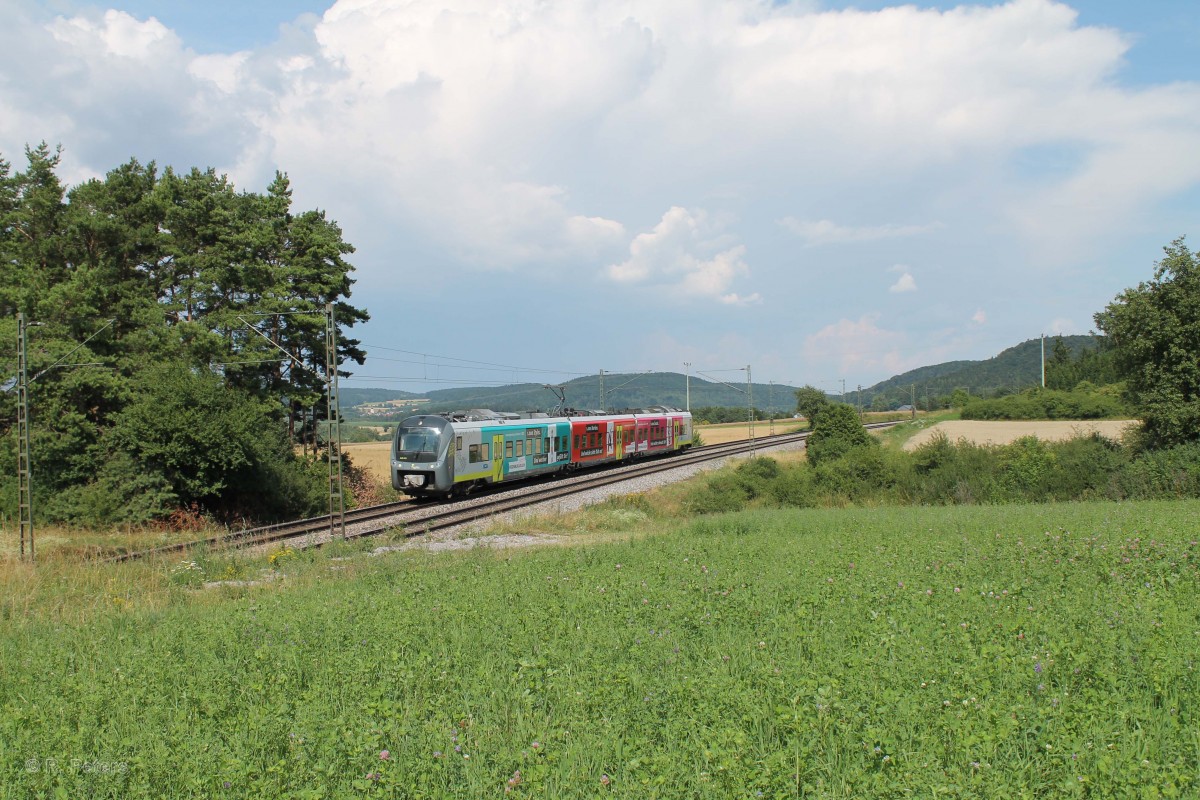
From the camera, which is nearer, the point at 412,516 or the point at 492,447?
the point at 412,516

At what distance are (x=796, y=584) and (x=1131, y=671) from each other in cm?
365

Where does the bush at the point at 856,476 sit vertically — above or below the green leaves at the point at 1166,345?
below

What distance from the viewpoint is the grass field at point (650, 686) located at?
13.5 feet

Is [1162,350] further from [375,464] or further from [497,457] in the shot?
[375,464]

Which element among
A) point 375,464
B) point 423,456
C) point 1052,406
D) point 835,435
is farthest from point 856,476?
point 1052,406

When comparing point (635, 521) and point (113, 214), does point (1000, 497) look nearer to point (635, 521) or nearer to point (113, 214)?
point (635, 521)

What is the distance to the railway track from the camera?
62.8ft

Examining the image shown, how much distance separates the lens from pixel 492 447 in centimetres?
3027

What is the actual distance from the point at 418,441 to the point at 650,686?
2310cm

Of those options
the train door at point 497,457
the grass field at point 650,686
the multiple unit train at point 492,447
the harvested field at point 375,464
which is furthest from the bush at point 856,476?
the grass field at point 650,686

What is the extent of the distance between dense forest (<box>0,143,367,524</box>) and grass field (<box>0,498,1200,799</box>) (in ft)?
56.0

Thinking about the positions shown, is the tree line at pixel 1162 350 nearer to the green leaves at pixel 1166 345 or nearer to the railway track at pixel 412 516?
the green leaves at pixel 1166 345

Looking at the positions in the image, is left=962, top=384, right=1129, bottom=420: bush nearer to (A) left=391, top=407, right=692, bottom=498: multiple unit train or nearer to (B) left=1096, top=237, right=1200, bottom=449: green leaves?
(B) left=1096, top=237, right=1200, bottom=449: green leaves

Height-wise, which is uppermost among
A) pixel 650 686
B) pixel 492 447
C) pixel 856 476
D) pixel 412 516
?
pixel 492 447
